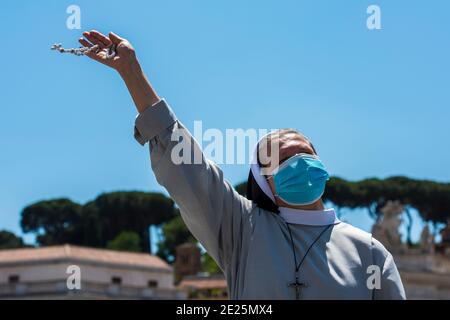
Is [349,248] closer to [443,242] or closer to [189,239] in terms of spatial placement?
[443,242]

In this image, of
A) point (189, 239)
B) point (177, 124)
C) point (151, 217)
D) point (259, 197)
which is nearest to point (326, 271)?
point (259, 197)

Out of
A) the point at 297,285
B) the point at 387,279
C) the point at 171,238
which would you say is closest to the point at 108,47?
the point at 297,285

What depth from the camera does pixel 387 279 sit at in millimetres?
3969

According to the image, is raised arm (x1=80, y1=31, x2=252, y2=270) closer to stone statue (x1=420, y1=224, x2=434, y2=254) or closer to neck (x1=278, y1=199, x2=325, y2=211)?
neck (x1=278, y1=199, x2=325, y2=211)

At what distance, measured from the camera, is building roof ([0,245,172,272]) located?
57.1 metres

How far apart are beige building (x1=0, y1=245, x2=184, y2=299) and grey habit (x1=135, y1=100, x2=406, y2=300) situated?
48231 mm

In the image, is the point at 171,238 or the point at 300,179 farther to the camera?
the point at 171,238

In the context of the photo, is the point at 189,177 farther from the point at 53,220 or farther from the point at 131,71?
the point at 53,220

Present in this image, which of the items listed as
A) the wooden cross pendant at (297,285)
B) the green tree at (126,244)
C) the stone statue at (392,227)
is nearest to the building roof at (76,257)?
the stone statue at (392,227)

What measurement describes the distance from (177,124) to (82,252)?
5683 cm

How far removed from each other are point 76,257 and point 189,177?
5449cm

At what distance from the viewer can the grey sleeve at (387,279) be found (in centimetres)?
393

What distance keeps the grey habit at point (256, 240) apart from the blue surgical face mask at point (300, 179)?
0.07 metres

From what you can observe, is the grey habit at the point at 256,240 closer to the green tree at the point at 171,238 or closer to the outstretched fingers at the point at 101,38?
the outstretched fingers at the point at 101,38
